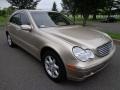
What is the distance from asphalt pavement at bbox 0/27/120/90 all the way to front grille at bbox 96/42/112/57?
2.33 feet

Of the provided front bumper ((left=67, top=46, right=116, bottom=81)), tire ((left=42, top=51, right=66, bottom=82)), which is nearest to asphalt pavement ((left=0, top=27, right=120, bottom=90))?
tire ((left=42, top=51, right=66, bottom=82))

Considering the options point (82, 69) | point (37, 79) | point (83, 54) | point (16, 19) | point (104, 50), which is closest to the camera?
point (82, 69)

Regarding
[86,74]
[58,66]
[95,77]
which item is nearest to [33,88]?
[58,66]

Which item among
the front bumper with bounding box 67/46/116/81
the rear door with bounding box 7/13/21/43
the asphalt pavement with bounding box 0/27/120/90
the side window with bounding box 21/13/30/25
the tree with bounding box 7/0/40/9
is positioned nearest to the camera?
the front bumper with bounding box 67/46/116/81

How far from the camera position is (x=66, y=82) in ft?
11.7

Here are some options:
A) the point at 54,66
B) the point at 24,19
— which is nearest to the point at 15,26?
the point at 24,19

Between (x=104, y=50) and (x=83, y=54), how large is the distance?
2.19 feet

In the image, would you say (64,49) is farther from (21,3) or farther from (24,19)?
(21,3)

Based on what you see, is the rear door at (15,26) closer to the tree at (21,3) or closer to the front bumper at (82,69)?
the front bumper at (82,69)

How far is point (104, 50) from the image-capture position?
345 centimetres

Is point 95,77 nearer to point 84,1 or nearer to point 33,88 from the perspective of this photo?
point 33,88

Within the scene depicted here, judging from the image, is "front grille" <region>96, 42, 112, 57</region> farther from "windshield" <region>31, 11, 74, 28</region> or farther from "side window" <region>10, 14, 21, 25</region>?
"side window" <region>10, 14, 21, 25</region>

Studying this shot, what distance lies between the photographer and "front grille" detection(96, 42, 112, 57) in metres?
3.25

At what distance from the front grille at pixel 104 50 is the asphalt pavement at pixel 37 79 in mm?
710
